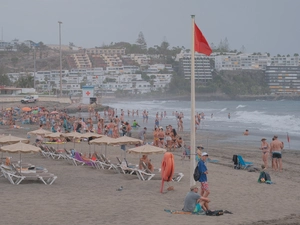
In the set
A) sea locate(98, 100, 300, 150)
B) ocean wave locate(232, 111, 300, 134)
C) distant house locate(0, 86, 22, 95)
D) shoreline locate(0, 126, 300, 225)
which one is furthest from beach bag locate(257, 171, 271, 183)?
distant house locate(0, 86, 22, 95)

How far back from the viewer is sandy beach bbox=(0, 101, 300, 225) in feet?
33.6

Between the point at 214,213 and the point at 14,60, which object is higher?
the point at 14,60

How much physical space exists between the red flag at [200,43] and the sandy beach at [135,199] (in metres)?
3.11

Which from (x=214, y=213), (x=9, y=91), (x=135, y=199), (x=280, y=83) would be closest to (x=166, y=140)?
(x=135, y=199)

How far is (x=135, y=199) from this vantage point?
12.2 m

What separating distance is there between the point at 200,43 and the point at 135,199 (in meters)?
3.51

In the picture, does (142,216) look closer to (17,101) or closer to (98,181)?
(98,181)

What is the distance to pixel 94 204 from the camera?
1159 cm

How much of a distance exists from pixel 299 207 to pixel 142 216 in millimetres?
3345

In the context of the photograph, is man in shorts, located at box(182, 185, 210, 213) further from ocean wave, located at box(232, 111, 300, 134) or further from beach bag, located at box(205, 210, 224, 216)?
ocean wave, located at box(232, 111, 300, 134)

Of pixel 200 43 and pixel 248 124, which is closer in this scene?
pixel 200 43

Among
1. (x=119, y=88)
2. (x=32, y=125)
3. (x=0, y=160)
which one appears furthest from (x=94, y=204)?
(x=119, y=88)

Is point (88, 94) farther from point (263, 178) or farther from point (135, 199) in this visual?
point (135, 199)

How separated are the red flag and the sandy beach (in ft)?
10.2
